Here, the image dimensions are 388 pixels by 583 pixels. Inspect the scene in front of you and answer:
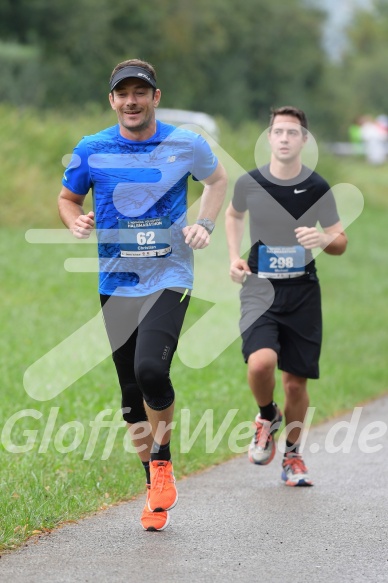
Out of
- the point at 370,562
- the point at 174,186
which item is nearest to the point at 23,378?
the point at 174,186

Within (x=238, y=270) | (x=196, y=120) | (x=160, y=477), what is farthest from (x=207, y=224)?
(x=196, y=120)

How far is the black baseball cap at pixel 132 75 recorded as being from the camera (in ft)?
19.7

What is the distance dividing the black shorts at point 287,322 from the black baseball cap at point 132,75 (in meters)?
1.90

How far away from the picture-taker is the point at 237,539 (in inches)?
231

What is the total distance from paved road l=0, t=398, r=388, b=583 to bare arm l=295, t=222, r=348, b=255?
4.88 feet

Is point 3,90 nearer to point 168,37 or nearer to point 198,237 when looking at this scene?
point 168,37

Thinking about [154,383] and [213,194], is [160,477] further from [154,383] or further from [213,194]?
[213,194]

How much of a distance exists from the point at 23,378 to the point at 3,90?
30.7m

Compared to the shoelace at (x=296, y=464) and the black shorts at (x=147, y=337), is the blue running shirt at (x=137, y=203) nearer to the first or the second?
the black shorts at (x=147, y=337)

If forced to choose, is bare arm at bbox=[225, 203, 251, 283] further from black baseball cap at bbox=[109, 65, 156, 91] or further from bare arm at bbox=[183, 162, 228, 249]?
black baseball cap at bbox=[109, 65, 156, 91]

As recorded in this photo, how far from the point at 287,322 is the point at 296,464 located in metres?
0.90

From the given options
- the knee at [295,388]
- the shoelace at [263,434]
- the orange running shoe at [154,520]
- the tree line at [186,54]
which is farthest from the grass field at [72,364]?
the tree line at [186,54]

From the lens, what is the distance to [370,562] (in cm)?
541

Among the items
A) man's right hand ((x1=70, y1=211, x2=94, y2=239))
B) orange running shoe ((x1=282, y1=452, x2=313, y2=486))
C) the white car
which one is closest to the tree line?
the white car
